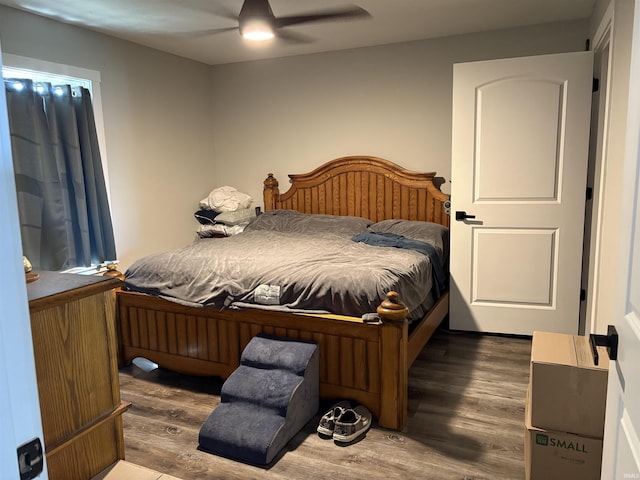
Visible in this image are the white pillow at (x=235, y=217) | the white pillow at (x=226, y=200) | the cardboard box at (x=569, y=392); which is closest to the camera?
the cardboard box at (x=569, y=392)

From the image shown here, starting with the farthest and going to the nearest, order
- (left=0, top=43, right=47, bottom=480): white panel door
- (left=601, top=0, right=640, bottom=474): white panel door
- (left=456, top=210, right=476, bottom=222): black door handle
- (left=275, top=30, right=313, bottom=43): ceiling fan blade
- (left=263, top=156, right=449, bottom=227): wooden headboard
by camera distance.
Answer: (left=263, top=156, right=449, bottom=227): wooden headboard, (left=275, top=30, right=313, bottom=43): ceiling fan blade, (left=456, top=210, right=476, bottom=222): black door handle, (left=601, top=0, right=640, bottom=474): white panel door, (left=0, top=43, right=47, bottom=480): white panel door

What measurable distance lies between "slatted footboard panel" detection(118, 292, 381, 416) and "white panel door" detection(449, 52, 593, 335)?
1.53m

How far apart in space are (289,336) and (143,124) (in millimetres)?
2699

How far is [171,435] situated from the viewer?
2406mm

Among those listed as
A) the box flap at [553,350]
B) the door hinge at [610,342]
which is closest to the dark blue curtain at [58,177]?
the box flap at [553,350]

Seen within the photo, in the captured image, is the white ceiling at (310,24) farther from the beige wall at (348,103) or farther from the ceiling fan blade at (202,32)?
the beige wall at (348,103)

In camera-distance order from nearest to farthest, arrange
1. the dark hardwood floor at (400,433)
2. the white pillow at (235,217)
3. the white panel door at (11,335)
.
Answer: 1. the white panel door at (11,335)
2. the dark hardwood floor at (400,433)
3. the white pillow at (235,217)

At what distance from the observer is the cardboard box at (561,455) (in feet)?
5.56

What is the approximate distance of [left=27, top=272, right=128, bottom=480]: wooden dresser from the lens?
1.15 metres

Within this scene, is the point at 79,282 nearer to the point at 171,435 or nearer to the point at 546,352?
the point at 171,435

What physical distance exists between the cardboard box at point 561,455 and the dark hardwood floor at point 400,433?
31 centimetres

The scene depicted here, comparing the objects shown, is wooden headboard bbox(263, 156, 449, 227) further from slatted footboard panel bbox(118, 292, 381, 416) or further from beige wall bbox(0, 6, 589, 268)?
slatted footboard panel bbox(118, 292, 381, 416)

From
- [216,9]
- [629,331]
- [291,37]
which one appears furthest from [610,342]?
[291,37]

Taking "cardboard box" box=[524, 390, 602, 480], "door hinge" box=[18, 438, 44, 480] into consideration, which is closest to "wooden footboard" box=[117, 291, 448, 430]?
"cardboard box" box=[524, 390, 602, 480]
